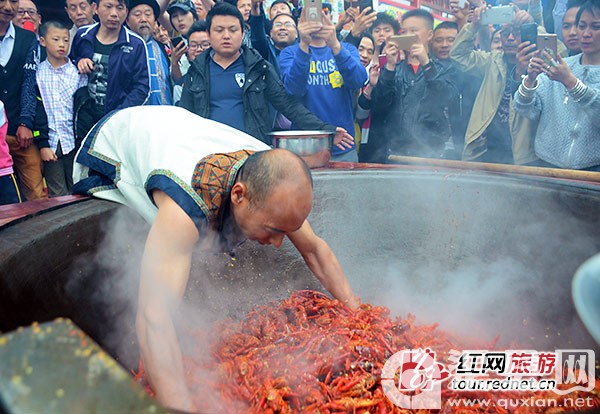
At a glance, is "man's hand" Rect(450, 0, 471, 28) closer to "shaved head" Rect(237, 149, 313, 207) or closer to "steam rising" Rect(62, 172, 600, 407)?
"steam rising" Rect(62, 172, 600, 407)

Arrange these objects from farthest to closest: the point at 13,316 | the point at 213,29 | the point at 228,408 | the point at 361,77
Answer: the point at 361,77 → the point at 213,29 → the point at 228,408 → the point at 13,316

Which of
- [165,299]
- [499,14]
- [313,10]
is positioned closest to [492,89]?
[499,14]

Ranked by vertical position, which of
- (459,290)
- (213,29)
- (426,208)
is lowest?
(459,290)

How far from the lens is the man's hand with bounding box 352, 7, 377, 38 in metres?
5.75

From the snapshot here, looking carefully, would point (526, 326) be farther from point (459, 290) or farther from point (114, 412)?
point (114, 412)

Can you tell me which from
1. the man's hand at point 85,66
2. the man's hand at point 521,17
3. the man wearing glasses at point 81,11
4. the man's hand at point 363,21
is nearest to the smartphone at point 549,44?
the man's hand at point 521,17

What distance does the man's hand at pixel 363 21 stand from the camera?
18.9 ft

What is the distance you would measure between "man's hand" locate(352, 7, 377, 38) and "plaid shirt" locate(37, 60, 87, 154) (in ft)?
10.8

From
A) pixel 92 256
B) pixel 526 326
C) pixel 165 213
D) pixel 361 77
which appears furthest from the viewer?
pixel 361 77

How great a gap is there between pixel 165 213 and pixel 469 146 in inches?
157

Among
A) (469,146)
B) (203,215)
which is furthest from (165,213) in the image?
(469,146)

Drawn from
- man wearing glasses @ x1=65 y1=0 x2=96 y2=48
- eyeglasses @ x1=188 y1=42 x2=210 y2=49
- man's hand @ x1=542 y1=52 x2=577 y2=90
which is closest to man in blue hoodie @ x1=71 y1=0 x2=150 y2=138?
eyeglasses @ x1=188 y1=42 x2=210 y2=49

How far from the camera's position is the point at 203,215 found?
2.28m

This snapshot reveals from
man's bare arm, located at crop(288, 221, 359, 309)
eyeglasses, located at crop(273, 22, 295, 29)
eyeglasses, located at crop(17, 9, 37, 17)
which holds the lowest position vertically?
→ man's bare arm, located at crop(288, 221, 359, 309)
